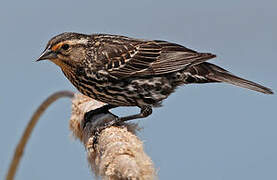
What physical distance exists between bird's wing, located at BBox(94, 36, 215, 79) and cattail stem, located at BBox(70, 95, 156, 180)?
2.60 ft

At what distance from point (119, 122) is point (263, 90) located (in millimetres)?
1509

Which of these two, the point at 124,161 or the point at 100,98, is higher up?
the point at 124,161

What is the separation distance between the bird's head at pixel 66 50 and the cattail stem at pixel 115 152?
1.81 feet

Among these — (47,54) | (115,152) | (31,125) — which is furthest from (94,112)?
(115,152)

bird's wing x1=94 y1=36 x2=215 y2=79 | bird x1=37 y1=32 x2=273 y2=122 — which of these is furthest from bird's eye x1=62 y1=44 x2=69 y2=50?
bird's wing x1=94 y1=36 x2=215 y2=79

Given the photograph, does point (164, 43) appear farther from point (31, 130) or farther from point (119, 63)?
point (31, 130)

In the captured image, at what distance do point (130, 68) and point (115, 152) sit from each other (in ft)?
7.66

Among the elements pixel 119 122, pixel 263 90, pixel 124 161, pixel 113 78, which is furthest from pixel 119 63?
pixel 124 161

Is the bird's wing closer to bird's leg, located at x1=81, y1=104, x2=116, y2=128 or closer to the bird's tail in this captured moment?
the bird's tail

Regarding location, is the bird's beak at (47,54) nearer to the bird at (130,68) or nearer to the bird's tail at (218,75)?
the bird at (130,68)

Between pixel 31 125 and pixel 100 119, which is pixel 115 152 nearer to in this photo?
pixel 31 125

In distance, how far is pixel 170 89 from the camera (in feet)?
16.8

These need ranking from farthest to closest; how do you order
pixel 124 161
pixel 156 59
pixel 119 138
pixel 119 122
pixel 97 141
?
pixel 156 59, pixel 119 122, pixel 97 141, pixel 119 138, pixel 124 161

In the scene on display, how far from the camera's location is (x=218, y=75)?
17.3ft
